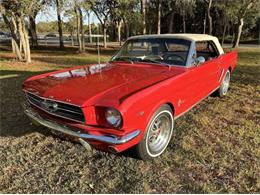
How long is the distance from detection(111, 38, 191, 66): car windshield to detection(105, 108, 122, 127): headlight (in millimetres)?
1769

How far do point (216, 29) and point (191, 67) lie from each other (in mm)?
38339

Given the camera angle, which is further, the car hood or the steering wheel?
the steering wheel

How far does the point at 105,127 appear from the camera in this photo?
2.94m

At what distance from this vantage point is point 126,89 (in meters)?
3.23

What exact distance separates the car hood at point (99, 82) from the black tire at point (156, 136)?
41cm

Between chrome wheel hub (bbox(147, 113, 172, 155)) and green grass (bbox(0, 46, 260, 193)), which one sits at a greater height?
chrome wheel hub (bbox(147, 113, 172, 155))

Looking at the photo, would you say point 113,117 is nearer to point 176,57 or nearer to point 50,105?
point 50,105

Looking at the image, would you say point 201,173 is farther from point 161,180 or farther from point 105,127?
point 105,127

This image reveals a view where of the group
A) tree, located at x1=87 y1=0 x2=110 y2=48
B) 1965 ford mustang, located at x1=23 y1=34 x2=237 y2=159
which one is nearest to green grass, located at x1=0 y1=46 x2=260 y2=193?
1965 ford mustang, located at x1=23 y1=34 x2=237 y2=159

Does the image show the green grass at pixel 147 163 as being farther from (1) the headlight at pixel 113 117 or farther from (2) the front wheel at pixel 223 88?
(2) the front wheel at pixel 223 88

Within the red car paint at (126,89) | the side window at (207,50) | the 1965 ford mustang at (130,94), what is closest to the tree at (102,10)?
the side window at (207,50)

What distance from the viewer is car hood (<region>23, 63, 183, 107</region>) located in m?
3.05

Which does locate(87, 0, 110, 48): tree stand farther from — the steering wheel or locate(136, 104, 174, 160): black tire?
locate(136, 104, 174, 160): black tire

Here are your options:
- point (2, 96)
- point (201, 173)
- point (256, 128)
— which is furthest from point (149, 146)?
point (2, 96)
